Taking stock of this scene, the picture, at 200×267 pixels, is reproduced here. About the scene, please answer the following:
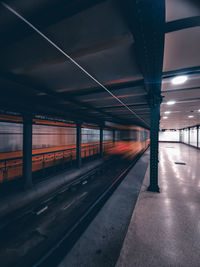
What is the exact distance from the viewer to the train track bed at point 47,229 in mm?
2596

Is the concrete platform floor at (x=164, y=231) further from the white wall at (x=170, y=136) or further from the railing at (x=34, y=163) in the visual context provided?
the white wall at (x=170, y=136)

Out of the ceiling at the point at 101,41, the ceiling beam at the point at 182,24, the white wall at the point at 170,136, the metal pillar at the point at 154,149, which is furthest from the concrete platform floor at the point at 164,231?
the white wall at the point at 170,136

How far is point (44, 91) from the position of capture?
14.6 feet

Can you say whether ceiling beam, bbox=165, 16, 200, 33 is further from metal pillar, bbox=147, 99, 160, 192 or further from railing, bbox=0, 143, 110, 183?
railing, bbox=0, 143, 110, 183

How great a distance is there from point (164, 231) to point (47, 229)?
9.97 feet

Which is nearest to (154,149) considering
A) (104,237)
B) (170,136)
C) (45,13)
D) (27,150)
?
(104,237)

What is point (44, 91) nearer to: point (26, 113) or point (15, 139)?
point (26, 113)

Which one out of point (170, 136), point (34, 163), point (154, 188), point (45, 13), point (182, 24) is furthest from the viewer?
point (170, 136)

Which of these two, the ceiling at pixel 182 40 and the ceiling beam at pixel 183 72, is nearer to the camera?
the ceiling at pixel 182 40

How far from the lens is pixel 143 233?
289cm

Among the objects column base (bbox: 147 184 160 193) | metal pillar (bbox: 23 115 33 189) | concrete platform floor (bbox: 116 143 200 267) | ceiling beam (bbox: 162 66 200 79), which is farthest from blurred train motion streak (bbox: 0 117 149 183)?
ceiling beam (bbox: 162 66 200 79)

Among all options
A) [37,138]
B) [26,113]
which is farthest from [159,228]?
[37,138]

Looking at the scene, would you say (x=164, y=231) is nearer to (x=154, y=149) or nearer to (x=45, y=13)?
(x=154, y=149)

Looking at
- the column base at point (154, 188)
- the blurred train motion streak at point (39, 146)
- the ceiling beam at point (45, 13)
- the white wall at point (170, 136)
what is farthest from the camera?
the white wall at point (170, 136)
